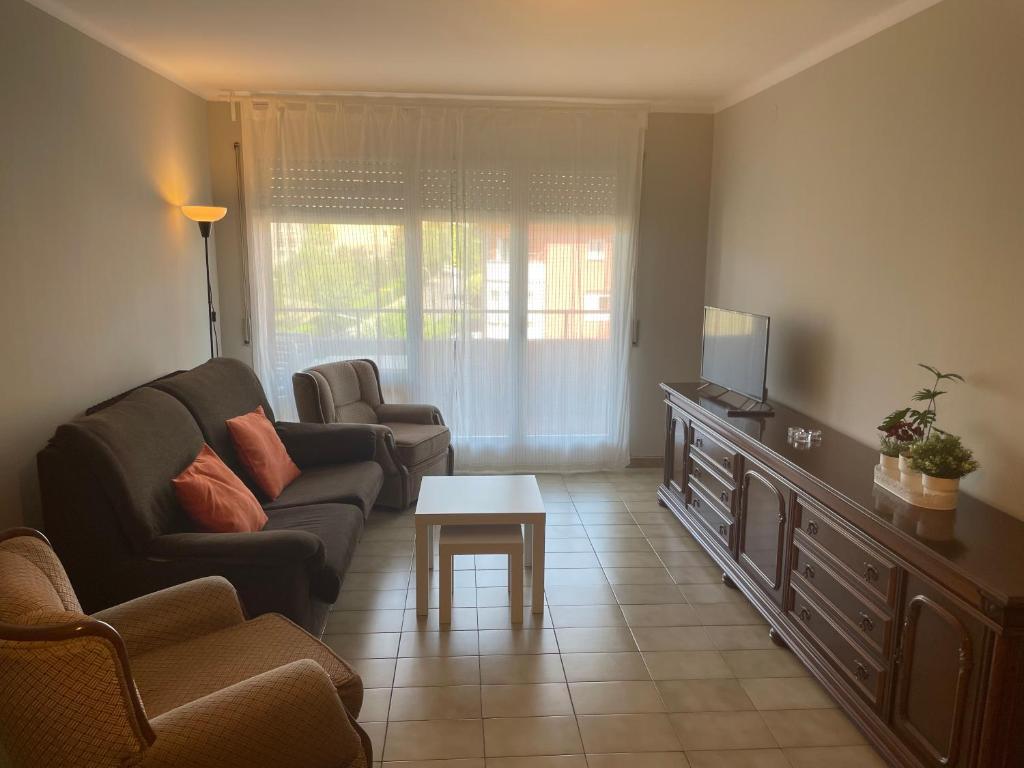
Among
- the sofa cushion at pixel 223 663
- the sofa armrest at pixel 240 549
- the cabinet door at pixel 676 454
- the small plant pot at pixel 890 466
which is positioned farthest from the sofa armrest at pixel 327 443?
the small plant pot at pixel 890 466

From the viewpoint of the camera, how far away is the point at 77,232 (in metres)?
3.16

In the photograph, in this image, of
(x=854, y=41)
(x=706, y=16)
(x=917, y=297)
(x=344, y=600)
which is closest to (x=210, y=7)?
(x=706, y=16)

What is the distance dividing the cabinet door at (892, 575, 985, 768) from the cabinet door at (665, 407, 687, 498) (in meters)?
2.06

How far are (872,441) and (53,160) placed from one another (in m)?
3.64

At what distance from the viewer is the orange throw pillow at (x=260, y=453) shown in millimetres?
3518

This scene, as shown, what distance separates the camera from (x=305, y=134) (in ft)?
15.7

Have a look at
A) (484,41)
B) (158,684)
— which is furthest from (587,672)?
(484,41)

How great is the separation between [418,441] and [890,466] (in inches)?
105

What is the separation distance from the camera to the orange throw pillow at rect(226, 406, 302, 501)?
3.52m

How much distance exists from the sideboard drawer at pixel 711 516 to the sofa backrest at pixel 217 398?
2.26 m

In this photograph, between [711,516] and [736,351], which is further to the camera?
[736,351]

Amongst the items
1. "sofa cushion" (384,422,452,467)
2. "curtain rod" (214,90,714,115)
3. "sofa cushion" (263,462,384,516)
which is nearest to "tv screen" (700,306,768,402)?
"curtain rod" (214,90,714,115)

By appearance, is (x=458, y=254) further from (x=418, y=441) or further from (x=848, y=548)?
(x=848, y=548)

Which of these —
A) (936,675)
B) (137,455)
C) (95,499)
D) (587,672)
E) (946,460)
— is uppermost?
(946,460)
